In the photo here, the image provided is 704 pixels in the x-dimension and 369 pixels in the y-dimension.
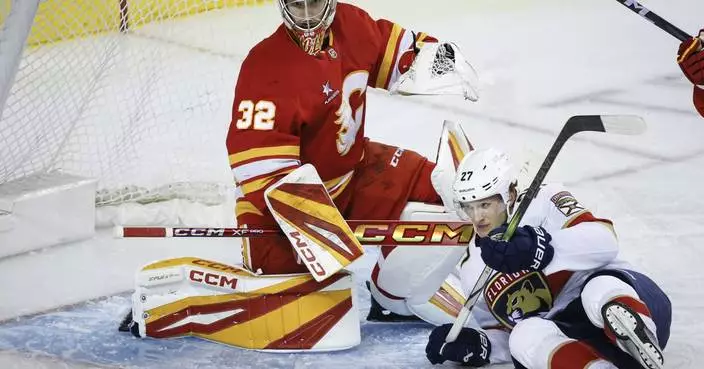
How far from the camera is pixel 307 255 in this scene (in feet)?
9.72

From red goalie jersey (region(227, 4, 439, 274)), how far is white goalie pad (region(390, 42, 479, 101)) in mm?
72

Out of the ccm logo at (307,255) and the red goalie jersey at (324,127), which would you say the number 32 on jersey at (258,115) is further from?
the ccm logo at (307,255)

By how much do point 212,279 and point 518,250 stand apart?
2.61ft

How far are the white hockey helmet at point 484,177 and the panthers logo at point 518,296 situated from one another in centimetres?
18

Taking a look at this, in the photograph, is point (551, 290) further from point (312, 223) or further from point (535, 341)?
point (312, 223)

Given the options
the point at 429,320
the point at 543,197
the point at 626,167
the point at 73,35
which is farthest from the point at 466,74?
the point at 73,35

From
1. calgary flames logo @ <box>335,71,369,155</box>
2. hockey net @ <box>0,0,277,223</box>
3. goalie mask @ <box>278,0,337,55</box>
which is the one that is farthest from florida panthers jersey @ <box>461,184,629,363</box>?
hockey net @ <box>0,0,277,223</box>

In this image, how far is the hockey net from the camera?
3.89 metres

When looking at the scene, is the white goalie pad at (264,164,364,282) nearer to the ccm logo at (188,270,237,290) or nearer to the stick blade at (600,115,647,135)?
the ccm logo at (188,270,237,290)

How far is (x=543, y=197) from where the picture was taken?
2.91 meters

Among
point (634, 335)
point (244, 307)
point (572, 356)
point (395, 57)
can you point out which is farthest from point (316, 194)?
point (634, 335)

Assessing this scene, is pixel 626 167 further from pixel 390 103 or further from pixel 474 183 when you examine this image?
pixel 474 183

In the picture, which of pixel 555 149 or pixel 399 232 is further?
pixel 399 232

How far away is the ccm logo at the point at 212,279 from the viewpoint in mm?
3098
